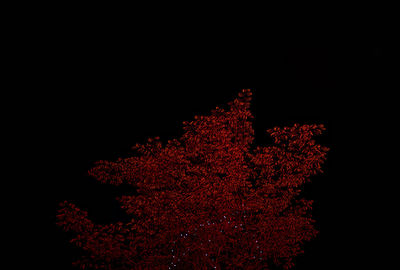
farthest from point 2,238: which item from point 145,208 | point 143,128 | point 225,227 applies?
point 225,227

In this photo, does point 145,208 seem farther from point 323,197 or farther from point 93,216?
point 323,197

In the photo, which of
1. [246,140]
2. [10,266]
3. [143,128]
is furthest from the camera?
[143,128]

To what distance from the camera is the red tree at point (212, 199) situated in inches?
366

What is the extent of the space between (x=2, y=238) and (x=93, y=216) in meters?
2.70

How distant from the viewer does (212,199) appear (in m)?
9.49

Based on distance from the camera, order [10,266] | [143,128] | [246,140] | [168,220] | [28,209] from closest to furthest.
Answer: [168,220] < [246,140] < [10,266] < [28,209] < [143,128]

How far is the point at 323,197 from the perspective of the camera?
49.0 ft

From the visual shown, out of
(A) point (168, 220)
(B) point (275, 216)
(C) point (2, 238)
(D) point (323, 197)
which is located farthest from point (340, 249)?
(C) point (2, 238)

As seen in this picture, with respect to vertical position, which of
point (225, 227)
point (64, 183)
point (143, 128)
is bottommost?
point (225, 227)

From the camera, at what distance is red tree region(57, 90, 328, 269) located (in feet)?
30.5

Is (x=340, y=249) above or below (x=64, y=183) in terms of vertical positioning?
below

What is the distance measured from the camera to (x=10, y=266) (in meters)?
13.4

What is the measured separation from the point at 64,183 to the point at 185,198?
715 cm

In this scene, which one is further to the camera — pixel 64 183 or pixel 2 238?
pixel 64 183
